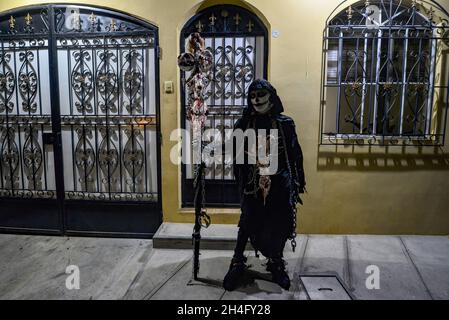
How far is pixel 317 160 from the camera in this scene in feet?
12.2

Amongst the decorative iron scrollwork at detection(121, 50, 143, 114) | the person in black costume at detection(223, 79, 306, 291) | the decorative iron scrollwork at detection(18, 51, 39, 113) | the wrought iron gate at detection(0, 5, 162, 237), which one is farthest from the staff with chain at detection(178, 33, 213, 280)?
the decorative iron scrollwork at detection(18, 51, 39, 113)

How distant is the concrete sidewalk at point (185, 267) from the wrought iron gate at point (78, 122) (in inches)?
14.1

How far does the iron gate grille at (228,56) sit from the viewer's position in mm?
3682

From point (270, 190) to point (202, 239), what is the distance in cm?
114

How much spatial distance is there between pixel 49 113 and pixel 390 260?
395 centimetres

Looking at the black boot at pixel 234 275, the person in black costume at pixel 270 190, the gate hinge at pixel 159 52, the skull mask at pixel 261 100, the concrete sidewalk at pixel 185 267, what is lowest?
the concrete sidewalk at pixel 185 267

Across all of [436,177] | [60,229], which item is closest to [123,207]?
[60,229]

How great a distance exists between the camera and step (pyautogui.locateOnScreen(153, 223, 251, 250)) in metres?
3.54

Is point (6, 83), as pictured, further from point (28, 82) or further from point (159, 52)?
point (159, 52)

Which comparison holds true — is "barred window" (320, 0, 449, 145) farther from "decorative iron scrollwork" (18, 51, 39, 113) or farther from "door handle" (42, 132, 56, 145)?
"decorative iron scrollwork" (18, 51, 39, 113)

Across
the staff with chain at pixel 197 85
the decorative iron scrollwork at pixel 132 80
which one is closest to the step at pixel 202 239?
the staff with chain at pixel 197 85

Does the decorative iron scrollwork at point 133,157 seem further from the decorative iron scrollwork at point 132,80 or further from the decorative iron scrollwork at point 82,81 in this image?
the decorative iron scrollwork at point 82,81

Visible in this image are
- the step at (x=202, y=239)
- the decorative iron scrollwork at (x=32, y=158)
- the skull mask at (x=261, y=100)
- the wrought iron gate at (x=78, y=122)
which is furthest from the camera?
the decorative iron scrollwork at (x=32, y=158)

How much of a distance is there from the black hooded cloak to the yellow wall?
38.6 inches
